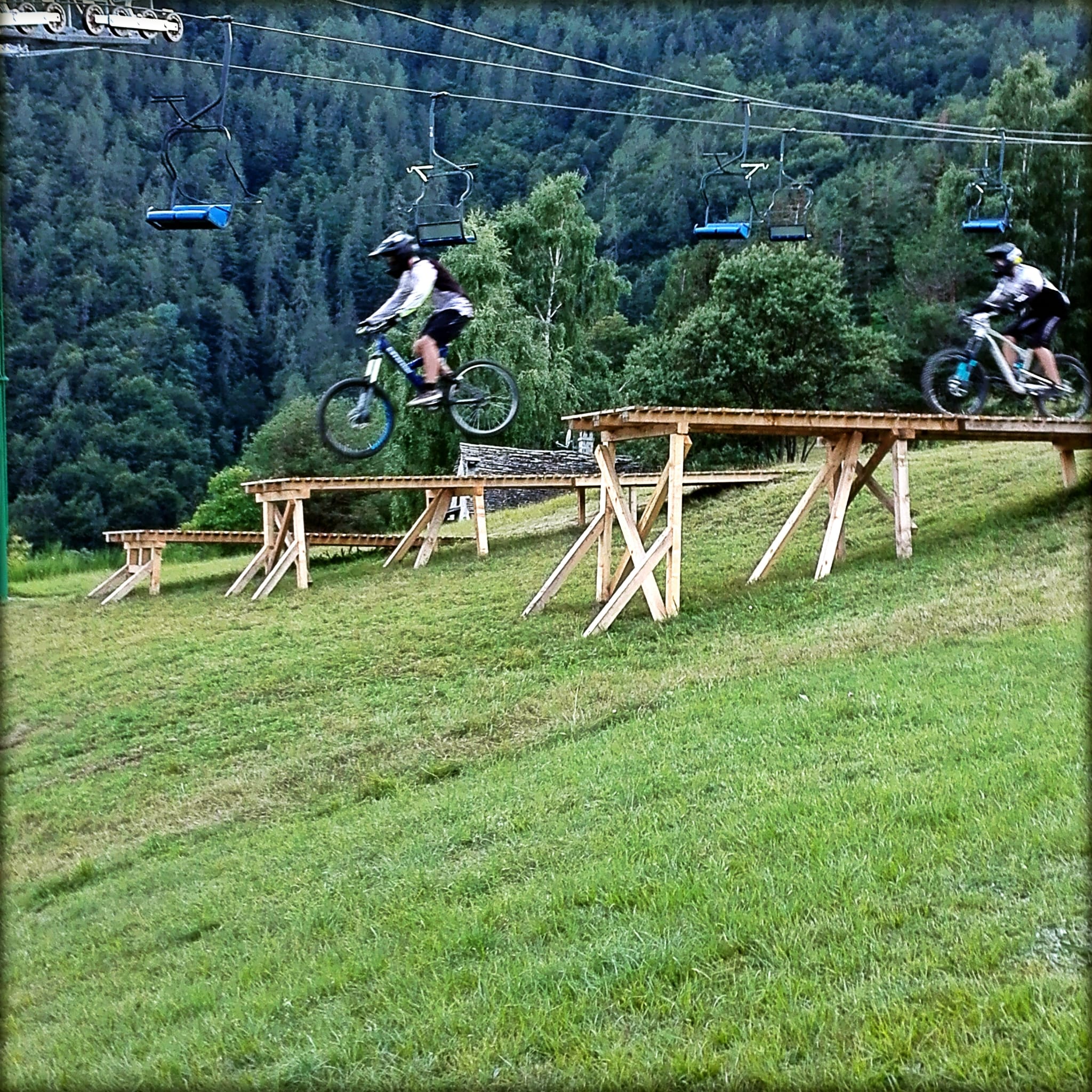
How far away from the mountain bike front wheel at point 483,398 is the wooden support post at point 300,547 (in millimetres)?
9686

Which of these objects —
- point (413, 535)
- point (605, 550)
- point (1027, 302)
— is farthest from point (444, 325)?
point (413, 535)

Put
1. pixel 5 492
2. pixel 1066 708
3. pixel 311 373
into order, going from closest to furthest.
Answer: pixel 1066 708 → pixel 5 492 → pixel 311 373

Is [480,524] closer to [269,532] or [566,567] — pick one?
[269,532]

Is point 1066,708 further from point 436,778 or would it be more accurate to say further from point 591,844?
point 436,778

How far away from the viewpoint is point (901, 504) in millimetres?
15945

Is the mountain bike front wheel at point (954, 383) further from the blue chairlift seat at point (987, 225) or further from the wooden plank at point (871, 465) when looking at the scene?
the blue chairlift seat at point (987, 225)

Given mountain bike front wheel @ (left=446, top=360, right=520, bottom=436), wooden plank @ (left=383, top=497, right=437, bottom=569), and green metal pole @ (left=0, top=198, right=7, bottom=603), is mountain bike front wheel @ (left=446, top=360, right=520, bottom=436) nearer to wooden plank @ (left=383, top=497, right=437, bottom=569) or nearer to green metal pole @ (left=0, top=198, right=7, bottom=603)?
wooden plank @ (left=383, top=497, right=437, bottom=569)

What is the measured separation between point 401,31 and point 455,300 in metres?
38.7

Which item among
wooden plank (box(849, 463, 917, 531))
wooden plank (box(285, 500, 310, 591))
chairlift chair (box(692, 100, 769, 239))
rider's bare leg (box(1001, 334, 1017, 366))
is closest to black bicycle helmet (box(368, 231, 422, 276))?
chairlift chair (box(692, 100, 769, 239))

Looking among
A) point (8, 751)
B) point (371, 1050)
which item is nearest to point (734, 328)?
point (8, 751)

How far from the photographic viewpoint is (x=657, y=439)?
32312 millimetres

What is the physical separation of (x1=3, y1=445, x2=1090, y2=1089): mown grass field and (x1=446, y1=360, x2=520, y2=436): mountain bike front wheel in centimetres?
261

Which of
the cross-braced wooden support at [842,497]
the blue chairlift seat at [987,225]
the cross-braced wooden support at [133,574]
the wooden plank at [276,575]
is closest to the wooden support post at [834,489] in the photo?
the cross-braced wooden support at [842,497]

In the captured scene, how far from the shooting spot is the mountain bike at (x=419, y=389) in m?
10.6
